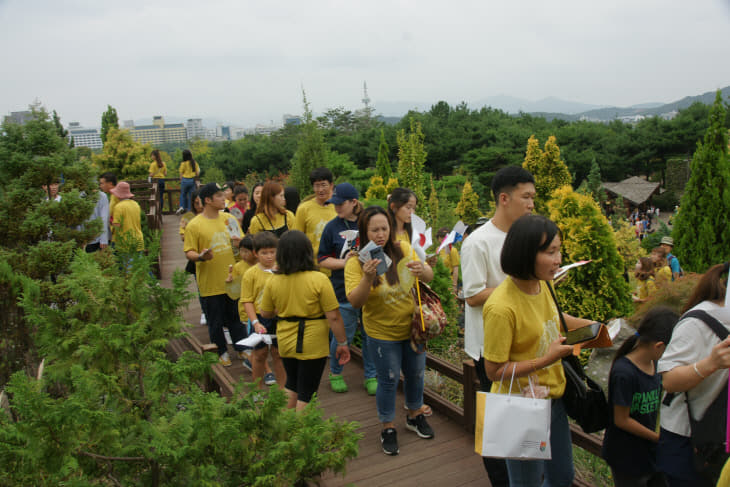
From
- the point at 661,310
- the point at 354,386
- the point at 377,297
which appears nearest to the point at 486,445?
the point at 661,310

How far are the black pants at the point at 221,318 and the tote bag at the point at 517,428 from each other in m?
3.77

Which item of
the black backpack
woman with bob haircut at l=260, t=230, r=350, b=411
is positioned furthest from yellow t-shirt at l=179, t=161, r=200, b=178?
the black backpack

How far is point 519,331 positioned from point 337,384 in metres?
3.11

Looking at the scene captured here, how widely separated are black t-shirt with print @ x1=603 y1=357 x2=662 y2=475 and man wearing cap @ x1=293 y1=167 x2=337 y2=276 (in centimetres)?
336

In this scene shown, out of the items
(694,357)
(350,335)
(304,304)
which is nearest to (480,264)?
(694,357)

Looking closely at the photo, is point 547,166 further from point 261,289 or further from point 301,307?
point 301,307

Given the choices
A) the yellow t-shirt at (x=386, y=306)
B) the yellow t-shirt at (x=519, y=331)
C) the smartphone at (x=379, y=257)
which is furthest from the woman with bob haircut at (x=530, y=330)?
the yellow t-shirt at (x=386, y=306)

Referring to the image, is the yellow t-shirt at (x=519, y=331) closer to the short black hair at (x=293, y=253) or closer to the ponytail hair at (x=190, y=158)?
the short black hair at (x=293, y=253)

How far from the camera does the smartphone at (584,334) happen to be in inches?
93.6

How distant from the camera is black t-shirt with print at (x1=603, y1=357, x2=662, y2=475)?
8.57 feet

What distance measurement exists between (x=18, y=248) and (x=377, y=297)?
3.13 metres

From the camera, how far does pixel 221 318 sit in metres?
5.67

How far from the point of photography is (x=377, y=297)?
3.72 meters

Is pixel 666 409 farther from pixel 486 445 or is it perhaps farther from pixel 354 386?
pixel 354 386
